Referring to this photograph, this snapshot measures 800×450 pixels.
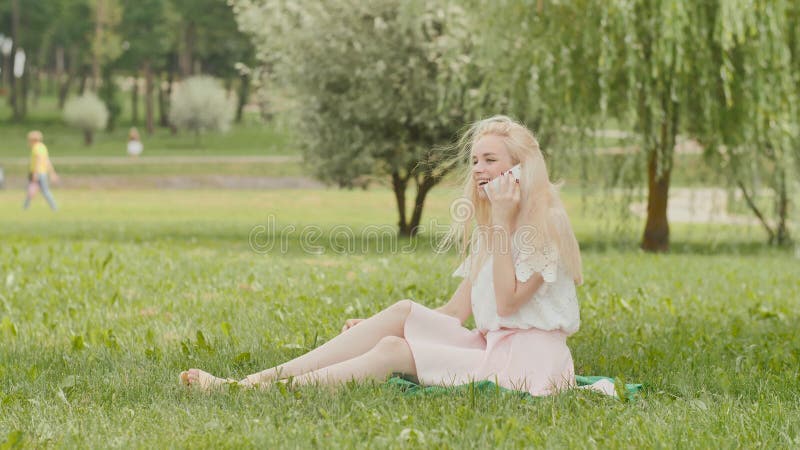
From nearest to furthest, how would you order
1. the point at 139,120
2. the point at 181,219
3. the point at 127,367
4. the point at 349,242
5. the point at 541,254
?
the point at 541,254, the point at 127,367, the point at 349,242, the point at 181,219, the point at 139,120

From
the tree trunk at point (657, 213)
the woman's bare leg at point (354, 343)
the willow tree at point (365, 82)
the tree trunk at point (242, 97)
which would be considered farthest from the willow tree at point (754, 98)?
the tree trunk at point (242, 97)

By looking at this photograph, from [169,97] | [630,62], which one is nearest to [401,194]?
[630,62]

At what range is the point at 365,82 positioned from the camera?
56.3 feet

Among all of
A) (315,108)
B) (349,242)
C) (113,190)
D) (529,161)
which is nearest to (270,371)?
(529,161)

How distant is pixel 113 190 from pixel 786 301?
33.5 metres

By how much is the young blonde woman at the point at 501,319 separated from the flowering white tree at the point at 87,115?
59.5 meters

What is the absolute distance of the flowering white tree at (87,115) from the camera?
61.1m

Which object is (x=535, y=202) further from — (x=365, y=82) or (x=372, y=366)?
Result: (x=365, y=82)

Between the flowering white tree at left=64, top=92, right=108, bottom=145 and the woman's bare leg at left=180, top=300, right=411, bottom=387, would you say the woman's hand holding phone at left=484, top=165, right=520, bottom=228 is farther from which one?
the flowering white tree at left=64, top=92, right=108, bottom=145

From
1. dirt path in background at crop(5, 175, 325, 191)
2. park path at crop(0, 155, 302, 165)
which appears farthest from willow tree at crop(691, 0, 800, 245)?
park path at crop(0, 155, 302, 165)

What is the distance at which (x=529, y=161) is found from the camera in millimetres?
4809

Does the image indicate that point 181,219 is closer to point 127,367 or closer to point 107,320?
point 107,320

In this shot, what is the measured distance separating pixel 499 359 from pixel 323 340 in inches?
71.5

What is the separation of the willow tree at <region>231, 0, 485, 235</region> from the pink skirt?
1148cm
